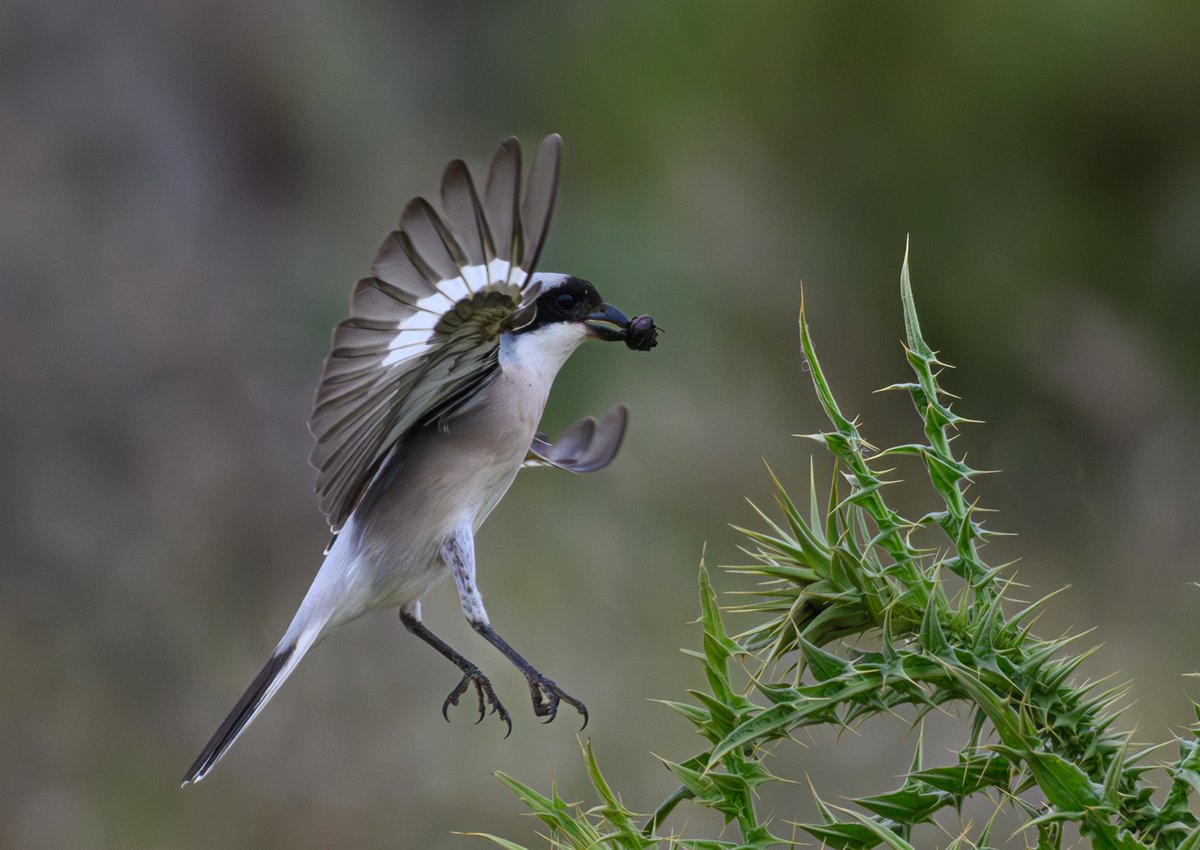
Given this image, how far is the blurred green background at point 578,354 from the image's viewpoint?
5203 mm

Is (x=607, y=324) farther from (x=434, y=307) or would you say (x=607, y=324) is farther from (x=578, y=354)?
(x=578, y=354)

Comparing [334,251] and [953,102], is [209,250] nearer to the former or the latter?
[334,251]

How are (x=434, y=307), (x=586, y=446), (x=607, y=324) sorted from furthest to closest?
1. (x=586, y=446)
2. (x=607, y=324)
3. (x=434, y=307)

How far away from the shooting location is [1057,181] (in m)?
5.96

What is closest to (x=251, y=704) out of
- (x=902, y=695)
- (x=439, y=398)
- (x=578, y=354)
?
(x=439, y=398)

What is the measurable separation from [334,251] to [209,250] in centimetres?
61

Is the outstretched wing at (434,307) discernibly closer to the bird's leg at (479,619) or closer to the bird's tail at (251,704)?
the bird's leg at (479,619)

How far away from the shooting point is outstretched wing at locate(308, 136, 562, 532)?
1.83 m

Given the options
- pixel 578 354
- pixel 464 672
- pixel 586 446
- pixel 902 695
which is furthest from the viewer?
pixel 578 354

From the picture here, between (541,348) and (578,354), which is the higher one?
(541,348)

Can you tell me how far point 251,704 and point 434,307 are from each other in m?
0.90

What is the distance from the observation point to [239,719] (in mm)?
2344

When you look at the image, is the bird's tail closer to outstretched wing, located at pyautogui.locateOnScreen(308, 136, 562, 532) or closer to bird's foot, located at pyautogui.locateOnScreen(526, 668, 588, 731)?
outstretched wing, located at pyautogui.locateOnScreen(308, 136, 562, 532)

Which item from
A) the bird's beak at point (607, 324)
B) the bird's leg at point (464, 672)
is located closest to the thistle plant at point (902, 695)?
the bird's leg at point (464, 672)
